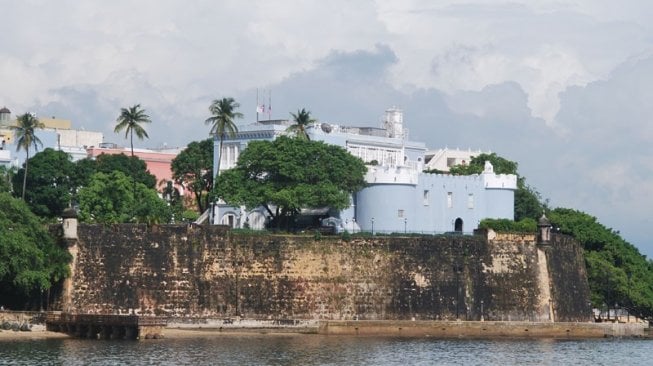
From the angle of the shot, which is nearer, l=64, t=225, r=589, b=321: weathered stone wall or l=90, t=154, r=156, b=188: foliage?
l=64, t=225, r=589, b=321: weathered stone wall

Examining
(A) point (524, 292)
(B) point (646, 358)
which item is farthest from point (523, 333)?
(B) point (646, 358)

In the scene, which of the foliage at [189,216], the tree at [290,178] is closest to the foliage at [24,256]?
the tree at [290,178]

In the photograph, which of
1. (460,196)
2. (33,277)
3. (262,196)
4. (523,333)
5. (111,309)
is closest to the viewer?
(33,277)

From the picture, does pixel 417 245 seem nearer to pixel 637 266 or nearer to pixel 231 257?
pixel 231 257

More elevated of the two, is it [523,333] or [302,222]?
[302,222]

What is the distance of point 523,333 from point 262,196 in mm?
14255

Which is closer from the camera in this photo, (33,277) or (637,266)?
(33,277)

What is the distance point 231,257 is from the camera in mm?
66062

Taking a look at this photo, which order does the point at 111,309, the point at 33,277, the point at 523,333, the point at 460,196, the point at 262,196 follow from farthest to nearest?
the point at 460,196
the point at 262,196
the point at 523,333
the point at 111,309
the point at 33,277

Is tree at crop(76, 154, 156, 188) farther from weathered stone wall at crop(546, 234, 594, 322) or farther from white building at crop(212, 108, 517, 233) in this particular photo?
weathered stone wall at crop(546, 234, 594, 322)

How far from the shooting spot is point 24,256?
59.8 meters

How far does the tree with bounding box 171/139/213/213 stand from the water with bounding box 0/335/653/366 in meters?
26.7

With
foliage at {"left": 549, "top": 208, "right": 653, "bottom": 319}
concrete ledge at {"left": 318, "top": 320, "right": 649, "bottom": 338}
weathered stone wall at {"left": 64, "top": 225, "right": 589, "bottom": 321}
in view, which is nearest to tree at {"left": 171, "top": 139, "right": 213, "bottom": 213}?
foliage at {"left": 549, "top": 208, "right": 653, "bottom": 319}

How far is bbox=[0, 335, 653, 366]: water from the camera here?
2112 inches
